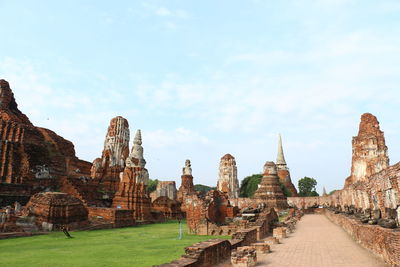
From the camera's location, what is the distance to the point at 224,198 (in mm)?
15328

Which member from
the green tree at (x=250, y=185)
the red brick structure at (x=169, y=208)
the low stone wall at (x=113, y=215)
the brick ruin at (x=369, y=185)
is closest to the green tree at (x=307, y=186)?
the green tree at (x=250, y=185)

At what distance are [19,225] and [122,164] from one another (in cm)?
1573

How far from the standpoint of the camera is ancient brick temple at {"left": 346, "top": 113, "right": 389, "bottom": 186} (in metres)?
28.2

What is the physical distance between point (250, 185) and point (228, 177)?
1165 cm

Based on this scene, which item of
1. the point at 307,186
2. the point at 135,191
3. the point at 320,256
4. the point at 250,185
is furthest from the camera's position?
the point at 307,186

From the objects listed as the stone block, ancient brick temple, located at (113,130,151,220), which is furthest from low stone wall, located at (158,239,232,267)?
ancient brick temple, located at (113,130,151,220)

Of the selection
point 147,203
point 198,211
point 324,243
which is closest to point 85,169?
point 147,203

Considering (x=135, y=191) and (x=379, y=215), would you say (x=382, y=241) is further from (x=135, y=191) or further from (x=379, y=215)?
(x=135, y=191)

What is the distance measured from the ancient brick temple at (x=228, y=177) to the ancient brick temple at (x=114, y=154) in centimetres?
1692

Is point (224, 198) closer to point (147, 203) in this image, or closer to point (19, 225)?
point (147, 203)

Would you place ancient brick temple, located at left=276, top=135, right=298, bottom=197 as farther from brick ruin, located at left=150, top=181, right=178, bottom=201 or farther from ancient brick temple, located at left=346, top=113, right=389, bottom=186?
brick ruin, located at left=150, top=181, right=178, bottom=201

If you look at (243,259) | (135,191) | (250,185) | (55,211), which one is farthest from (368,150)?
(243,259)

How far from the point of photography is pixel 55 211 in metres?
12.9

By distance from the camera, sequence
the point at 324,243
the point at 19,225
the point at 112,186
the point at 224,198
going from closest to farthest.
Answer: the point at 324,243
the point at 19,225
the point at 224,198
the point at 112,186
